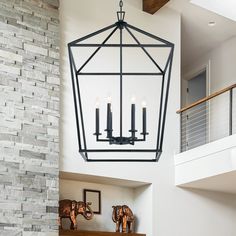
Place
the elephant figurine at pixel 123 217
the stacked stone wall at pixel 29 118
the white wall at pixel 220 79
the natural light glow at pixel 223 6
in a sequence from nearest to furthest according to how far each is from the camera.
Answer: the stacked stone wall at pixel 29 118 → the natural light glow at pixel 223 6 → the elephant figurine at pixel 123 217 → the white wall at pixel 220 79

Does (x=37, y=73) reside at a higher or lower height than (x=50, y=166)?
higher

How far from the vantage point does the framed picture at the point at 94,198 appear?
833 cm

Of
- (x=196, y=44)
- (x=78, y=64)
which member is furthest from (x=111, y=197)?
(x=196, y=44)

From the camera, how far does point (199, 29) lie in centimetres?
971

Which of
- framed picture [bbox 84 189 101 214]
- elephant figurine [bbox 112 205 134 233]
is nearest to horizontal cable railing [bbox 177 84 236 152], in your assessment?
elephant figurine [bbox 112 205 134 233]

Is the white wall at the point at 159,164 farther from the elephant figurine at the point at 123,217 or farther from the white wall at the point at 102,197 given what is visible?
the white wall at the point at 102,197

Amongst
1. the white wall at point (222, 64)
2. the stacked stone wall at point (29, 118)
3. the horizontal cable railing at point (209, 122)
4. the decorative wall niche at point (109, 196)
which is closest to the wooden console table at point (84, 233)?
the decorative wall niche at point (109, 196)

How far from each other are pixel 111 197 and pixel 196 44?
11.3ft

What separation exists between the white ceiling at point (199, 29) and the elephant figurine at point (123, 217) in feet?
10.9

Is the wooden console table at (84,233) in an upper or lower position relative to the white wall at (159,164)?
lower

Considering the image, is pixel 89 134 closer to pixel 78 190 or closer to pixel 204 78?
pixel 78 190

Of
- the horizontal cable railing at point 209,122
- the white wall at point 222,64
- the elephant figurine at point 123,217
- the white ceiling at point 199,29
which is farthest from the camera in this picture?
the white wall at point 222,64

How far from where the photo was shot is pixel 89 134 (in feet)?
25.7

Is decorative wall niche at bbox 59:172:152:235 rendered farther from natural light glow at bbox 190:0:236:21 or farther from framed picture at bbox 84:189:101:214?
natural light glow at bbox 190:0:236:21
